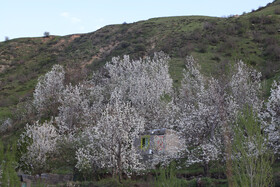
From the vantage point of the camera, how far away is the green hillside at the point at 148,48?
70.9 m

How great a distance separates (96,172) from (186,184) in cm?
1357

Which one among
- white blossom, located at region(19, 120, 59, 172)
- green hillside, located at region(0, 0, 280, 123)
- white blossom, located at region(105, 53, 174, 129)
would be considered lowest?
white blossom, located at region(19, 120, 59, 172)

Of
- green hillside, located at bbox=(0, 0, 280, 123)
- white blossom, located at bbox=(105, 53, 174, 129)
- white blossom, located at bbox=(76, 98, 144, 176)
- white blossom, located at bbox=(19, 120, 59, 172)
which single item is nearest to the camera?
white blossom, located at bbox=(76, 98, 144, 176)

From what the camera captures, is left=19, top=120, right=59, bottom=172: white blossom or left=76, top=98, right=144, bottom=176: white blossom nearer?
left=76, top=98, right=144, bottom=176: white blossom

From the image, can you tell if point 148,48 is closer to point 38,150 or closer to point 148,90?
point 148,90

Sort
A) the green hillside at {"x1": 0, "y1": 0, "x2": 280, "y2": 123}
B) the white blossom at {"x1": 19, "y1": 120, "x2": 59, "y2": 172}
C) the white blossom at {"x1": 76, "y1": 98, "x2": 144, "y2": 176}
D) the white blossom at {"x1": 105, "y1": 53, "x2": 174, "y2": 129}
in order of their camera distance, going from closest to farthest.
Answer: the white blossom at {"x1": 76, "y1": 98, "x2": 144, "y2": 176}, the white blossom at {"x1": 19, "y1": 120, "x2": 59, "y2": 172}, the white blossom at {"x1": 105, "y1": 53, "x2": 174, "y2": 129}, the green hillside at {"x1": 0, "y1": 0, "x2": 280, "y2": 123}

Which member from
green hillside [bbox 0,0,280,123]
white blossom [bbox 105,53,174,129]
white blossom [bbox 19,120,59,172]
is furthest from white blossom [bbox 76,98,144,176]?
green hillside [bbox 0,0,280,123]

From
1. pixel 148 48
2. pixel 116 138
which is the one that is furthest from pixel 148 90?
pixel 148 48

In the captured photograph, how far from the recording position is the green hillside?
70.9m

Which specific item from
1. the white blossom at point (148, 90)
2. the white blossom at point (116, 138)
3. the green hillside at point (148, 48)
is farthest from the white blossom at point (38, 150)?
the green hillside at point (148, 48)

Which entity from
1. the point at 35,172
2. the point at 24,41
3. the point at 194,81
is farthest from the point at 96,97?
the point at 24,41

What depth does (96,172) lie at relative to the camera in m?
34.9

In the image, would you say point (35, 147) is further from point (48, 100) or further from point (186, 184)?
point (48, 100)

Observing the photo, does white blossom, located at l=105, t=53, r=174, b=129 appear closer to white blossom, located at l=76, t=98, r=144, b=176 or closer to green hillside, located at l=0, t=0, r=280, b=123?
white blossom, located at l=76, t=98, r=144, b=176
